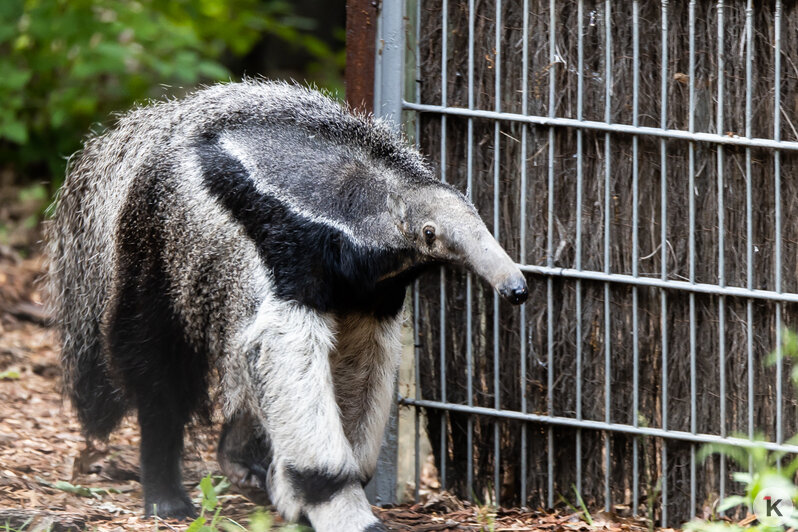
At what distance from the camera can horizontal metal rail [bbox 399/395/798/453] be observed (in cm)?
477

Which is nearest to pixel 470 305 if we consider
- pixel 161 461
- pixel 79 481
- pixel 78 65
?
pixel 161 461

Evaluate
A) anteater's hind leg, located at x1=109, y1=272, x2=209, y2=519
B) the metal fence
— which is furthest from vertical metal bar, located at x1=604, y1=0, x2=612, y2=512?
anteater's hind leg, located at x1=109, y1=272, x2=209, y2=519

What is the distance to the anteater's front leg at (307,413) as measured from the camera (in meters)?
4.34

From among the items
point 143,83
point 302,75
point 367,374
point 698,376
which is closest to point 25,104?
point 143,83

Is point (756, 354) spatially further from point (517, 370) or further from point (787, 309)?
point (517, 370)

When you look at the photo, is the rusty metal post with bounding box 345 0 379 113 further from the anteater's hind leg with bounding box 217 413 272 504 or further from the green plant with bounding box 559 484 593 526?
the green plant with bounding box 559 484 593 526

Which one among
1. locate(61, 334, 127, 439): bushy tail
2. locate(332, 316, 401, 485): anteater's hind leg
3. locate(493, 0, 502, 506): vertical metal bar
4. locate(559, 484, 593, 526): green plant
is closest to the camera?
locate(332, 316, 401, 485): anteater's hind leg

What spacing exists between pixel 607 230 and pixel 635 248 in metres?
0.15

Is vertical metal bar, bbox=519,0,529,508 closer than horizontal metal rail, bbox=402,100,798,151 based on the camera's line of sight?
No

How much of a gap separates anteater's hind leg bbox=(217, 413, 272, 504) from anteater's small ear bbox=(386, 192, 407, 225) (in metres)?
1.58

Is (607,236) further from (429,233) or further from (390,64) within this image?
(390,64)

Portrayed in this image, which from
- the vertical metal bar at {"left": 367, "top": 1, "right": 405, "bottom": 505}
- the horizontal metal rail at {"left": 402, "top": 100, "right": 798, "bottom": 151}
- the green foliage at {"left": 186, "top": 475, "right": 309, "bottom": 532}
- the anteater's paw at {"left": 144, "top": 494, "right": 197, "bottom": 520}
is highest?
the vertical metal bar at {"left": 367, "top": 1, "right": 405, "bottom": 505}

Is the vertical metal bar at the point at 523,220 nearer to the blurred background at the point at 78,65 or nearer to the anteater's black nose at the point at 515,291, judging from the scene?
the anteater's black nose at the point at 515,291

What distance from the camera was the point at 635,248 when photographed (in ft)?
16.2
